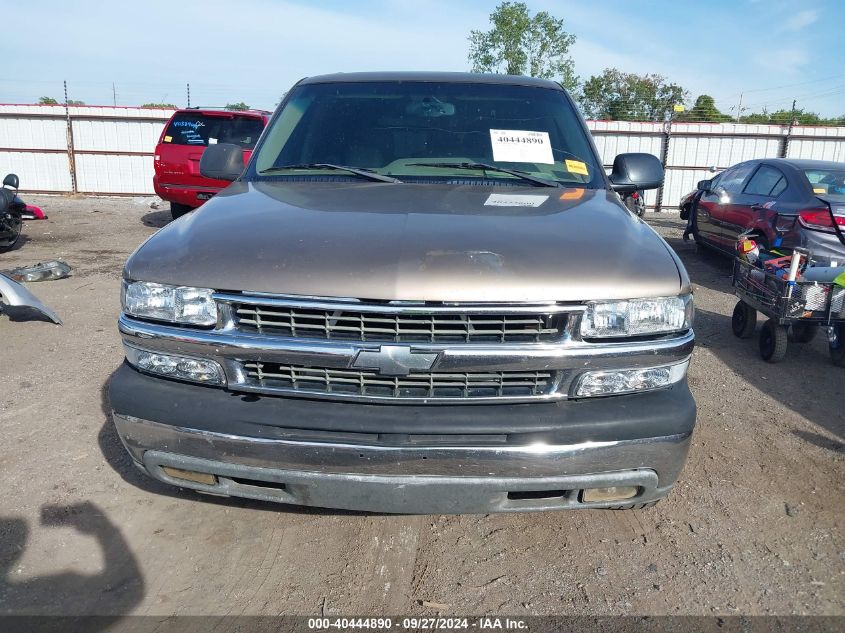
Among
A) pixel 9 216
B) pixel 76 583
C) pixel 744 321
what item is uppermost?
pixel 9 216

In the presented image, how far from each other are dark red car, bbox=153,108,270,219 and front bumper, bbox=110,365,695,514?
28.9ft

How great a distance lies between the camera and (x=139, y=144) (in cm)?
A: 1822

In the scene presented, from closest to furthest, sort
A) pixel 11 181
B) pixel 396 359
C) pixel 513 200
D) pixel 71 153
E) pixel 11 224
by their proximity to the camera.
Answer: pixel 396 359
pixel 513 200
pixel 11 181
pixel 11 224
pixel 71 153

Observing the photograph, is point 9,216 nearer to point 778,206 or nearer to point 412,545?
point 412,545

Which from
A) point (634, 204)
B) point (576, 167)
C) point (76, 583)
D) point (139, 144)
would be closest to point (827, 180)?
point (634, 204)

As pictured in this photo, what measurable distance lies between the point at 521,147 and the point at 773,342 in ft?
10.3

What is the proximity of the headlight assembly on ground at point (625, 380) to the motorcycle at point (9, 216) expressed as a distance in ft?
28.5

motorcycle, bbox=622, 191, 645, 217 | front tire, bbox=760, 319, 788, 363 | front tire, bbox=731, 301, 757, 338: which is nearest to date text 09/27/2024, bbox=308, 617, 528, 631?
front tire, bbox=760, 319, 788, 363

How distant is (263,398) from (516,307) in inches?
37.2

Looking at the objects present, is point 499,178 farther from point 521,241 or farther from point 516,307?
point 516,307

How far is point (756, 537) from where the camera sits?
2783 millimetres

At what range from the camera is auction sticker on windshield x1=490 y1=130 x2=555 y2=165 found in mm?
3312

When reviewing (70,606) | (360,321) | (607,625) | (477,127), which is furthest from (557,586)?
(477,127)

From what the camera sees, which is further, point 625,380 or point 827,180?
point 827,180
